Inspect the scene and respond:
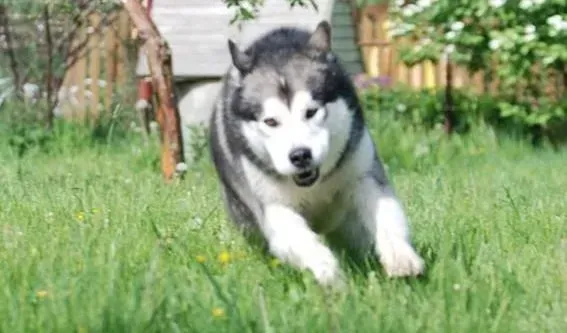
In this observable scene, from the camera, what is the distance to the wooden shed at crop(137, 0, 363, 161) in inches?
434

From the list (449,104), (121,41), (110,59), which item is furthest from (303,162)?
(110,59)

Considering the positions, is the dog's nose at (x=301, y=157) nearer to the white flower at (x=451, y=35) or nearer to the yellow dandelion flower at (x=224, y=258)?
the yellow dandelion flower at (x=224, y=258)

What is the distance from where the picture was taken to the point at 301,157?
4742 mm

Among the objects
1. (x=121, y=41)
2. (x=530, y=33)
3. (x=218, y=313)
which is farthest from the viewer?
(x=121, y=41)

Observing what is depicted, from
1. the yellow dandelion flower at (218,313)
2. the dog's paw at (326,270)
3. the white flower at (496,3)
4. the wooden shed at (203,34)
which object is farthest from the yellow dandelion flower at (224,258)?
the white flower at (496,3)

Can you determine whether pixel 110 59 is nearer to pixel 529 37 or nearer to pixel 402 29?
pixel 402 29

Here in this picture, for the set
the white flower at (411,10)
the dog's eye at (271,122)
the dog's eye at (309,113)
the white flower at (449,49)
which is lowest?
the white flower at (449,49)

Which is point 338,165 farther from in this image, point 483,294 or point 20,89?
point 20,89

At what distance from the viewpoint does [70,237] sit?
503 cm

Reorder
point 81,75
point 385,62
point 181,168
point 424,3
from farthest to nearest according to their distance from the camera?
point 385,62 < point 81,75 < point 424,3 < point 181,168

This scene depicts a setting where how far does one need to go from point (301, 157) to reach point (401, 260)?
49 cm

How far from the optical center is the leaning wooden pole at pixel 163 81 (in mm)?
7980

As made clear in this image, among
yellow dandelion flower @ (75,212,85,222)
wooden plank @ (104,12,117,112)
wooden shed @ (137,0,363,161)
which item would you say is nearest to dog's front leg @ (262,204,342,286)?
yellow dandelion flower @ (75,212,85,222)

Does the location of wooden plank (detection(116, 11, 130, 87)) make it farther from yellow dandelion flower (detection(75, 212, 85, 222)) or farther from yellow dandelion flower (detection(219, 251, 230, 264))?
yellow dandelion flower (detection(219, 251, 230, 264))
